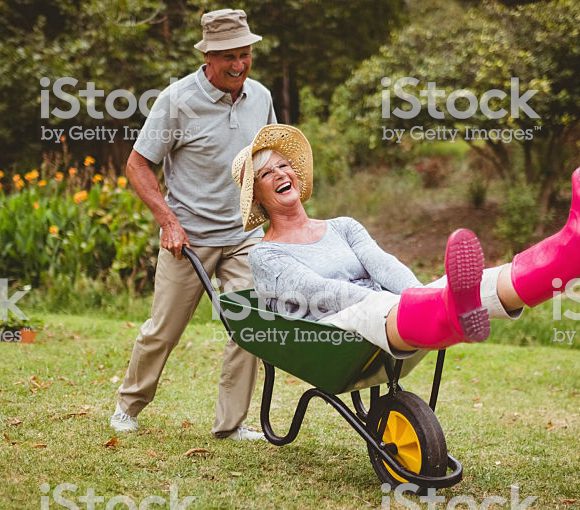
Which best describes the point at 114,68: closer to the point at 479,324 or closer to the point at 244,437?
the point at 244,437

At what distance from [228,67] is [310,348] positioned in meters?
1.33

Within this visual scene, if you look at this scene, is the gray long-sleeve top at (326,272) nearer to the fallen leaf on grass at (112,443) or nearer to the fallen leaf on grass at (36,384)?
the fallen leaf on grass at (112,443)

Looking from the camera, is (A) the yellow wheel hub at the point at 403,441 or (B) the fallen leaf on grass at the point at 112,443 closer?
(A) the yellow wheel hub at the point at 403,441

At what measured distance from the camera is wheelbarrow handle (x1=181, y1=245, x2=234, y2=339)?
11.8 ft

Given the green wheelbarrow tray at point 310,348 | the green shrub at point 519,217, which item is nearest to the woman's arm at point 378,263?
the green wheelbarrow tray at point 310,348

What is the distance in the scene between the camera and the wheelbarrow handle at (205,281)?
3590 mm

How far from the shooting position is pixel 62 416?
4.41m

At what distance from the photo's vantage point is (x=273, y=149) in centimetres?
362

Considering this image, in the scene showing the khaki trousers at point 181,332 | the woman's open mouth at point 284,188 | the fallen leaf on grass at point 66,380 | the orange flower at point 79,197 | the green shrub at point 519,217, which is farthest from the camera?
the green shrub at point 519,217

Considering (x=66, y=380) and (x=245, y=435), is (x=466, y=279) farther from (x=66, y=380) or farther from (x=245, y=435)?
(x=66, y=380)

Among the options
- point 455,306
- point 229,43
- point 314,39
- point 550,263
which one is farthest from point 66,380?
point 314,39

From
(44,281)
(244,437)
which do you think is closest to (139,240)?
(44,281)

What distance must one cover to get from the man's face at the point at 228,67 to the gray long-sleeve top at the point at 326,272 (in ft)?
2.45

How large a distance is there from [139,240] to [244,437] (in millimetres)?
3701
